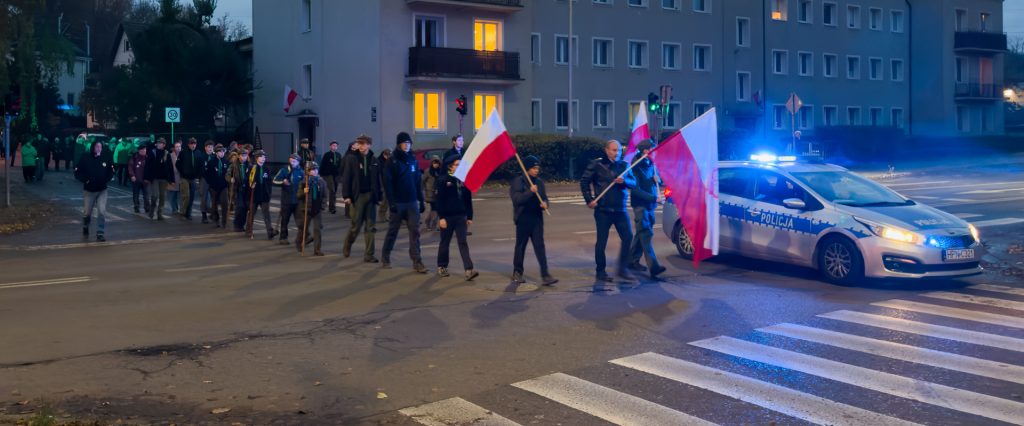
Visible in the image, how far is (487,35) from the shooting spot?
150ft

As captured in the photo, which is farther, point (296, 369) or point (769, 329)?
point (769, 329)

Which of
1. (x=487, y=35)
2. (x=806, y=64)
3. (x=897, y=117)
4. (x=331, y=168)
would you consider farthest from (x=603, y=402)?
(x=897, y=117)

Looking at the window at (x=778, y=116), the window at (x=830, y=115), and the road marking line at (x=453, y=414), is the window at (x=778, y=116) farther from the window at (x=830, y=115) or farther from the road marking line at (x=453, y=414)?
the road marking line at (x=453, y=414)

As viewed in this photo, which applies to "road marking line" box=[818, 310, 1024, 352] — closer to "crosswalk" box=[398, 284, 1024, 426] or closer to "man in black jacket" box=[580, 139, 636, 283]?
"crosswalk" box=[398, 284, 1024, 426]

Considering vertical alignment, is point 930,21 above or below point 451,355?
above

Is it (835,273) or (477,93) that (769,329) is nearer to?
(835,273)

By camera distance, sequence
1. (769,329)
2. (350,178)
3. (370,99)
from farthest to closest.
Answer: (370,99) → (350,178) → (769,329)

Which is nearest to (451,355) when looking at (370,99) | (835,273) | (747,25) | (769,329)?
(769,329)

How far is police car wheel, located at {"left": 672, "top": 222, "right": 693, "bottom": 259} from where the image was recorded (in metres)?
15.4

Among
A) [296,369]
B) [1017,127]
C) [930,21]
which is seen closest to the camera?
[296,369]

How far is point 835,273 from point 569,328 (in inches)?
181

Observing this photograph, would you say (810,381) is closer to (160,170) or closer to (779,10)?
(160,170)

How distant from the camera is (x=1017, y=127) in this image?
281 ft

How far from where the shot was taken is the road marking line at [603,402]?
6.67 m
